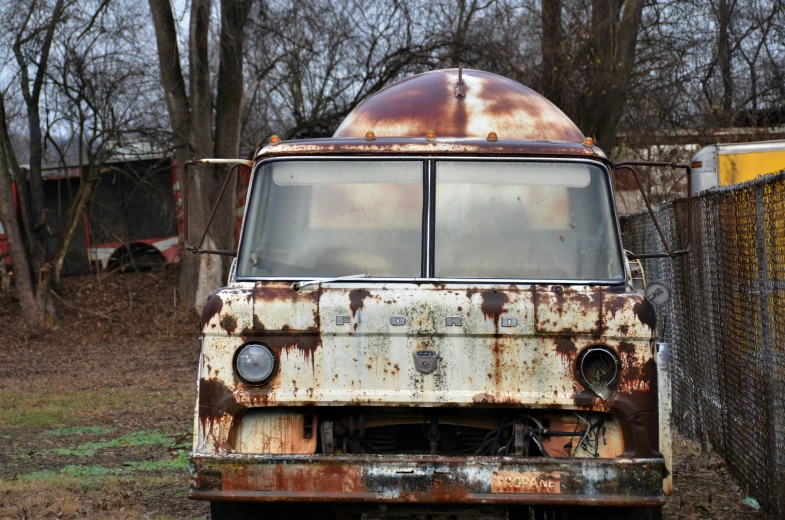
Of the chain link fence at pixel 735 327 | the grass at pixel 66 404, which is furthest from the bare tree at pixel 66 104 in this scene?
the chain link fence at pixel 735 327

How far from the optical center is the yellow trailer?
449 inches

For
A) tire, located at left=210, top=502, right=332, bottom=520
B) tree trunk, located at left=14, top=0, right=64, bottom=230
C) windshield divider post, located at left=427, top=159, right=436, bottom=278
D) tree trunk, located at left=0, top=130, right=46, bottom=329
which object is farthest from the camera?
tree trunk, located at left=14, top=0, right=64, bottom=230

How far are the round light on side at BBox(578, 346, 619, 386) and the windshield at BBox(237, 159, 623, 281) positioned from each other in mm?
600

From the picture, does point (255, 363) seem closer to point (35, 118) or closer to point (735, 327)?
point (735, 327)

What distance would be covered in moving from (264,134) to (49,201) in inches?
359

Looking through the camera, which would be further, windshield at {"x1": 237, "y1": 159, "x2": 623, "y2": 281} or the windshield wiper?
windshield at {"x1": 237, "y1": 159, "x2": 623, "y2": 281}

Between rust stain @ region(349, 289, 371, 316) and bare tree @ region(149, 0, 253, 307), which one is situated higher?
bare tree @ region(149, 0, 253, 307)

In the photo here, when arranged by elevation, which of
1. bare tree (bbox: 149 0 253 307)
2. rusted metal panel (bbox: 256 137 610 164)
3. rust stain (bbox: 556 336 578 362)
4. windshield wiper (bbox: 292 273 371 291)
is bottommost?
rust stain (bbox: 556 336 578 362)

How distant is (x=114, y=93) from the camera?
21.7 meters

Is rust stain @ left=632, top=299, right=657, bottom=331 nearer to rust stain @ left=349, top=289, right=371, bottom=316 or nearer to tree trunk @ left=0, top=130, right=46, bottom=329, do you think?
rust stain @ left=349, top=289, right=371, bottom=316

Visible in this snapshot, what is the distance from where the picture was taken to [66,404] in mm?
13219

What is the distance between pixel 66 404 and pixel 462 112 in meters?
8.03

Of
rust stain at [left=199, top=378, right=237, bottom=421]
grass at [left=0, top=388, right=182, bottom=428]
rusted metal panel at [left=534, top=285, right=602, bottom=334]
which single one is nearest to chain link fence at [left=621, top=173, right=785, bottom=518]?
rusted metal panel at [left=534, top=285, right=602, bottom=334]

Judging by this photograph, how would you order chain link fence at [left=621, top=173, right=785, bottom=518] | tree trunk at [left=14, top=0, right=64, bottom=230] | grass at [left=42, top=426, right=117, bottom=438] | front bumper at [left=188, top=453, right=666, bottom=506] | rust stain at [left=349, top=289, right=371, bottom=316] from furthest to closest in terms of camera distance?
tree trunk at [left=14, top=0, right=64, bottom=230], grass at [left=42, top=426, right=117, bottom=438], chain link fence at [left=621, top=173, right=785, bottom=518], rust stain at [left=349, top=289, right=371, bottom=316], front bumper at [left=188, top=453, right=666, bottom=506]
